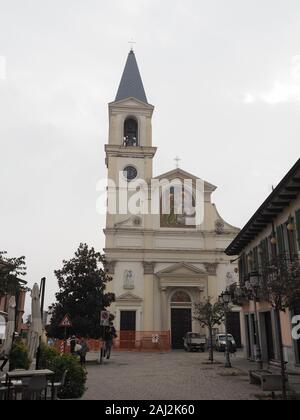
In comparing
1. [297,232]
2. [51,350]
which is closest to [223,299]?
[297,232]

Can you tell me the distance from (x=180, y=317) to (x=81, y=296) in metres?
17.6

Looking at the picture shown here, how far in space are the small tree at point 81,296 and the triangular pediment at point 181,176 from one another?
19.3 metres

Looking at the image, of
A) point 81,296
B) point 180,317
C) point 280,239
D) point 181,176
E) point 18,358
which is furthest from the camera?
point 181,176

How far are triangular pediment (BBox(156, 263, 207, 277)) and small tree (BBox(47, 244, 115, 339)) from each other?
49.4 ft

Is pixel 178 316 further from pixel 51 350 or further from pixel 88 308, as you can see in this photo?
pixel 51 350

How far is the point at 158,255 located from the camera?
126ft

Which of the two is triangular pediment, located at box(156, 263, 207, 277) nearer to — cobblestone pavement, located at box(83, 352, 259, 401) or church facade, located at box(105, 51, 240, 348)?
church facade, located at box(105, 51, 240, 348)

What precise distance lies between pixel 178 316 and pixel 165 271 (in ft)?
14.5

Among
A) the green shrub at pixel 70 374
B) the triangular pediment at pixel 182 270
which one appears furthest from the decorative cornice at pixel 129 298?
the green shrub at pixel 70 374

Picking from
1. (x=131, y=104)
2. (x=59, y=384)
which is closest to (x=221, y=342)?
(x=59, y=384)

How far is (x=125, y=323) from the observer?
36.0 m

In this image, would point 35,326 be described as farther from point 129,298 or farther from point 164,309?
point 164,309

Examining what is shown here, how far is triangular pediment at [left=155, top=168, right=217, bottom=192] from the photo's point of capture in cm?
4072

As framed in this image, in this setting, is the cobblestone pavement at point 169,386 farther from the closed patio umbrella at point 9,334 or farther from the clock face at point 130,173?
the clock face at point 130,173
